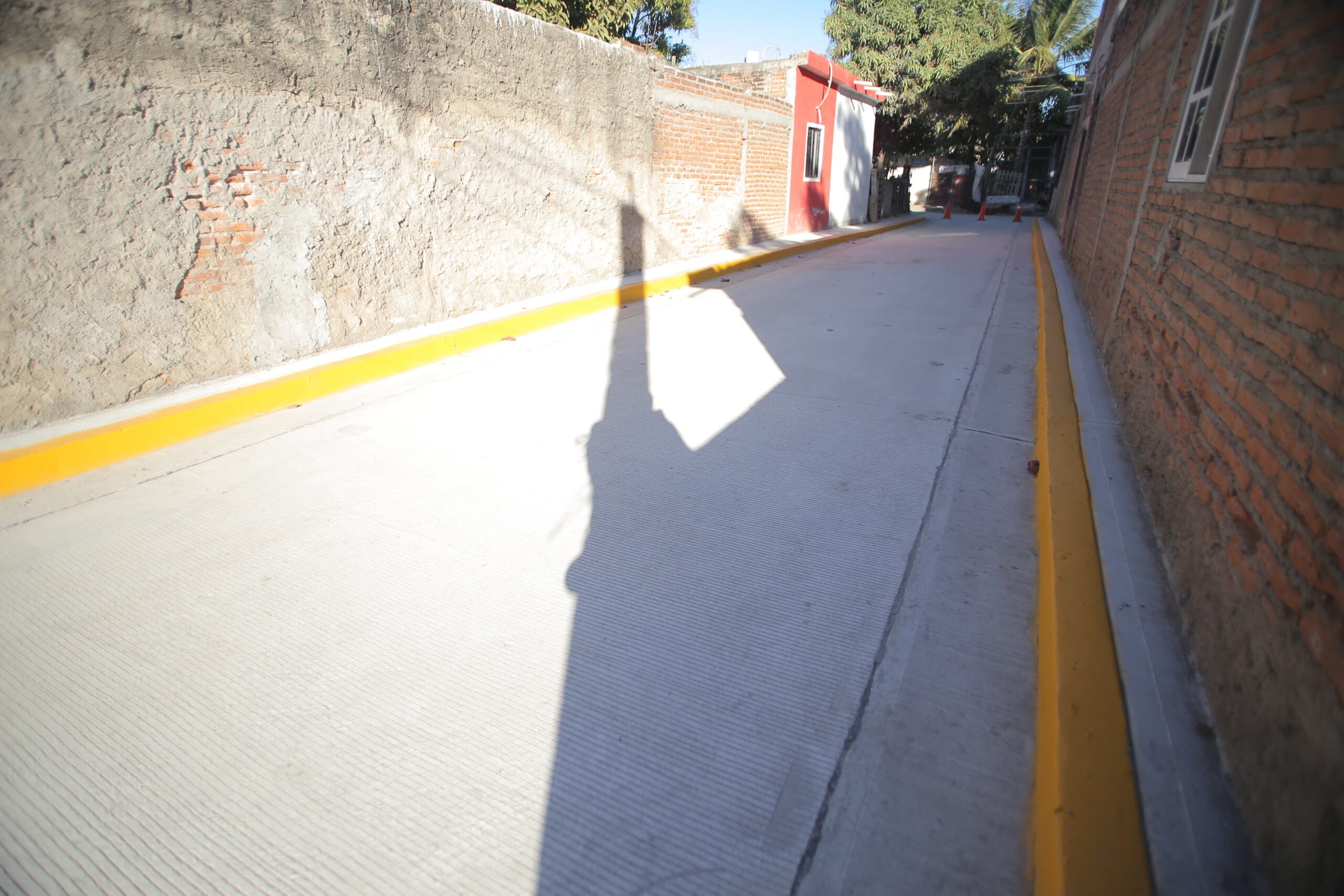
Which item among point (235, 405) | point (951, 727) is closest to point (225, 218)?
point (235, 405)

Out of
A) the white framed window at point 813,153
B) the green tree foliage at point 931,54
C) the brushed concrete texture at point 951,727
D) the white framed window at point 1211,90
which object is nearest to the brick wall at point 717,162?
Result: the white framed window at point 813,153

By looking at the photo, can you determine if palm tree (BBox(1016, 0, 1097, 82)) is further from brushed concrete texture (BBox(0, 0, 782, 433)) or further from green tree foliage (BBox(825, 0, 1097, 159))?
brushed concrete texture (BBox(0, 0, 782, 433))

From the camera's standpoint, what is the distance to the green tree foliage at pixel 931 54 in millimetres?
21969

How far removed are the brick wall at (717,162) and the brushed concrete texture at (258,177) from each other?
235 centimetres

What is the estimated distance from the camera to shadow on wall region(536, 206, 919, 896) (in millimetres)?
1665

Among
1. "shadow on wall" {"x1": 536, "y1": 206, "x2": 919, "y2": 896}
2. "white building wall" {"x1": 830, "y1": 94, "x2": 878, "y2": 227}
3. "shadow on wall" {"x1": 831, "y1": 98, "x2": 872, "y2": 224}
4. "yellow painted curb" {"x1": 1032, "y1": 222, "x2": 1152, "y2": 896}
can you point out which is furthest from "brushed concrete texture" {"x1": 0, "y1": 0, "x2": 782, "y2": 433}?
"shadow on wall" {"x1": 831, "y1": 98, "x2": 872, "y2": 224}

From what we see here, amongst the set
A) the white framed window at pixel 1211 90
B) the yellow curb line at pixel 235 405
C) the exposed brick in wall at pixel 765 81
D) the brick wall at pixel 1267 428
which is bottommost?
the yellow curb line at pixel 235 405

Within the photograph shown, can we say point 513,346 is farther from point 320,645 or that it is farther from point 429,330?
point 320,645

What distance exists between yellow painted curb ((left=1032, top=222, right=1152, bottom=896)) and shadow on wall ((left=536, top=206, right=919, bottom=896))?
534 mm

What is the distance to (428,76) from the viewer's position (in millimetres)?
6160

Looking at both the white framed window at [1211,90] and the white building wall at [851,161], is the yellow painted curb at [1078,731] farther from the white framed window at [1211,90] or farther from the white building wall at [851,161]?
the white building wall at [851,161]

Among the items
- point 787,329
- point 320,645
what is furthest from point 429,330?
point 320,645

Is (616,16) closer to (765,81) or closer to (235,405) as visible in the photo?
(765,81)

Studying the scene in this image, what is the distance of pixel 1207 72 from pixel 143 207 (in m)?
6.77
